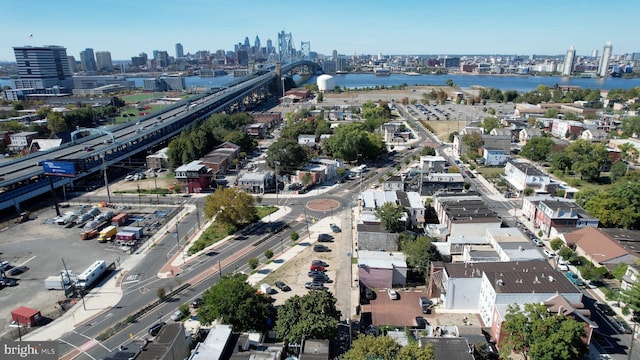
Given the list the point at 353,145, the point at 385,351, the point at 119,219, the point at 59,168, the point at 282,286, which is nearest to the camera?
the point at 385,351

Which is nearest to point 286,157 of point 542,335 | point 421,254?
point 421,254

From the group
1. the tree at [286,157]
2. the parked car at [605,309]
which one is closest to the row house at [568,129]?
the tree at [286,157]

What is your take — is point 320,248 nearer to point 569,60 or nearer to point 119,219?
point 119,219

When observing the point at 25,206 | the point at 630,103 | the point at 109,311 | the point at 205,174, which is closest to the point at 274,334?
the point at 109,311

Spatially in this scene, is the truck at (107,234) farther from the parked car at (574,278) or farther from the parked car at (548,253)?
the parked car at (574,278)

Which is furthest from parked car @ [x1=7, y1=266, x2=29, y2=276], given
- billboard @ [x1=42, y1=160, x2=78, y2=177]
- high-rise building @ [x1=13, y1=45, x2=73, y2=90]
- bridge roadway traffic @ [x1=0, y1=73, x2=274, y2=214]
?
high-rise building @ [x1=13, y1=45, x2=73, y2=90]

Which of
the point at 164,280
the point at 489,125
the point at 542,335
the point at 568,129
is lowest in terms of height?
the point at 164,280
